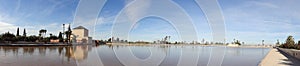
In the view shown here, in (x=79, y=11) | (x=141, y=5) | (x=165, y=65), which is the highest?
(x=141, y=5)

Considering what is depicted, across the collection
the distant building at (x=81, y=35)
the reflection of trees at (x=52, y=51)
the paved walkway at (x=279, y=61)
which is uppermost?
the distant building at (x=81, y=35)

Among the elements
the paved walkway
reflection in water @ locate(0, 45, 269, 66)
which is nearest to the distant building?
reflection in water @ locate(0, 45, 269, 66)

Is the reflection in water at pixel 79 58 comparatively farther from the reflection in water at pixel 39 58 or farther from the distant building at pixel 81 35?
the distant building at pixel 81 35

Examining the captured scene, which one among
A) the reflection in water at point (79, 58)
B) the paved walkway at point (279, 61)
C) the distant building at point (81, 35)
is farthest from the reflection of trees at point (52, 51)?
the distant building at point (81, 35)

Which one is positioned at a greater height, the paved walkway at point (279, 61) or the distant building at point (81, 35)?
the distant building at point (81, 35)

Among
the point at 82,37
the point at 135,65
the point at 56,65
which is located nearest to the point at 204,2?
the point at 135,65

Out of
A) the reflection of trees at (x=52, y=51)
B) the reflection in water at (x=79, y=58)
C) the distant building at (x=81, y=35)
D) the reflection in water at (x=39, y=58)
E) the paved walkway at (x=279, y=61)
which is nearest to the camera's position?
the reflection in water at (x=39, y=58)

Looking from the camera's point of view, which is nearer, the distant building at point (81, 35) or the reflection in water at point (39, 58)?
the reflection in water at point (39, 58)

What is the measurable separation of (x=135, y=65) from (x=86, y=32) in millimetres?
71386

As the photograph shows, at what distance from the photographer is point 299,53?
16.0m

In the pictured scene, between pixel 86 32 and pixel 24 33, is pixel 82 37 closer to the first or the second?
pixel 86 32

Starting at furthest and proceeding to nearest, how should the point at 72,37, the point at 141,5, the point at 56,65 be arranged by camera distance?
the point at 72,37 < the point at 141,5 < the point at 56,65

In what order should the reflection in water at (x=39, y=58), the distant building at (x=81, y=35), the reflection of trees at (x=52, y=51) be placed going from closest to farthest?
1. the reflection in water at (x=39, y=58)
2. the reflection of trees at (x=52, y=51)
3. the distant building at (x=81, y=35)

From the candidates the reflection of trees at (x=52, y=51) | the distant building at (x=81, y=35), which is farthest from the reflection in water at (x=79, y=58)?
the distant building at (x=81, y=35)
